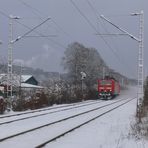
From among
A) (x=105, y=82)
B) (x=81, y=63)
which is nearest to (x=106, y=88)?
(x=105, y=82)

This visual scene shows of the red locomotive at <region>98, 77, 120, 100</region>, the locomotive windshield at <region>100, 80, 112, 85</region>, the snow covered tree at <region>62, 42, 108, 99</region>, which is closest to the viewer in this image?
the red locomotive at <region>98, 77, 120, 100</region>

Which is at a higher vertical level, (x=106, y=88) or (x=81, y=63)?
(x=81, y=63)

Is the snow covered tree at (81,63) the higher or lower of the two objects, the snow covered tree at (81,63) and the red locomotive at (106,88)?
the higher

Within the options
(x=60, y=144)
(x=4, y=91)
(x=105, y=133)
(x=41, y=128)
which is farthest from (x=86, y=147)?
(x=4, y=91)

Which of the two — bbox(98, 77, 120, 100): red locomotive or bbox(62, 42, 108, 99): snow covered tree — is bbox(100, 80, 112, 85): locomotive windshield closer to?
bbox(98, 77, 120, 100): red locomotive

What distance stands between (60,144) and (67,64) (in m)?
105

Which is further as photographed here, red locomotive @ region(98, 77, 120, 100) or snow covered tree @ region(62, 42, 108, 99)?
snow covered tree @ region(62, 42, 108, 99)

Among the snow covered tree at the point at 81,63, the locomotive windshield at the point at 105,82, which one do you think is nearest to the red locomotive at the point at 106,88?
the locomotive windshield at the point at 105,82

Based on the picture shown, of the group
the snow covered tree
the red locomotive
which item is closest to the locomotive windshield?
the red locomotive

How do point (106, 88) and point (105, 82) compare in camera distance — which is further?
point (105, 82)

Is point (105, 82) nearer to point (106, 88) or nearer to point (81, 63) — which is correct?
point (106, 88)

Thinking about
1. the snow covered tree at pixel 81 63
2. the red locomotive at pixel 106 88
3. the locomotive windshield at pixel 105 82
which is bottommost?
the red locomotive at pixel 106 88

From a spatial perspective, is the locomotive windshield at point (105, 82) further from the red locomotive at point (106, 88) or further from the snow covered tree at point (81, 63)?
the snow covered tree at point (81, 63)

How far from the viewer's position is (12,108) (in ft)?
122
